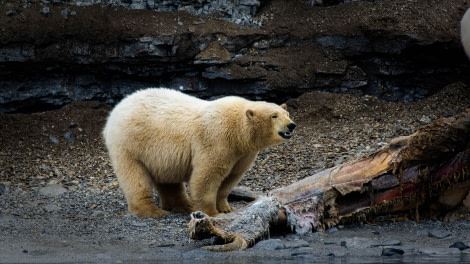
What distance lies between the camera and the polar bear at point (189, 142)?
30.0 feet

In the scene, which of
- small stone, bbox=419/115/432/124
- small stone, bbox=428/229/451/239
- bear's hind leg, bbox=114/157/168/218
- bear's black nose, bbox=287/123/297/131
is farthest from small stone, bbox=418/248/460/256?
small stone, bbox=419/115/432/124

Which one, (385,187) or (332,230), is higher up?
(385,187)

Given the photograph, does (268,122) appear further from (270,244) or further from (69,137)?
(69,137)

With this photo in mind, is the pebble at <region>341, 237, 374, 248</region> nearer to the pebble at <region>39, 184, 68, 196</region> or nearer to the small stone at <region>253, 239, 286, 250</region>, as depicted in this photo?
the small stone at <region>253, 239, 286, 250</region>

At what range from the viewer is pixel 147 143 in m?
9.58

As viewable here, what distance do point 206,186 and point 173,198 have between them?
3.97 ft

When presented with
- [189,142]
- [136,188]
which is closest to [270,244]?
[189,142]

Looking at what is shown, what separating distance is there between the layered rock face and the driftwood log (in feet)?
20.5

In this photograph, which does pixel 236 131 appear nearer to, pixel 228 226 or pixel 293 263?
pixel 228 226

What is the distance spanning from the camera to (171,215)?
966cm

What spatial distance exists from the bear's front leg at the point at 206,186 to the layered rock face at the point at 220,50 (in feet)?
18.4

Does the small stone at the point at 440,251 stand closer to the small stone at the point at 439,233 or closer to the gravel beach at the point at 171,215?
the gravel beach at the point at 171,215

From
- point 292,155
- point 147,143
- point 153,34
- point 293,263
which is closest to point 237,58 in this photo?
point 153,34

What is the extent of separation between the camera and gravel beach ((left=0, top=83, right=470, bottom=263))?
777 cm
